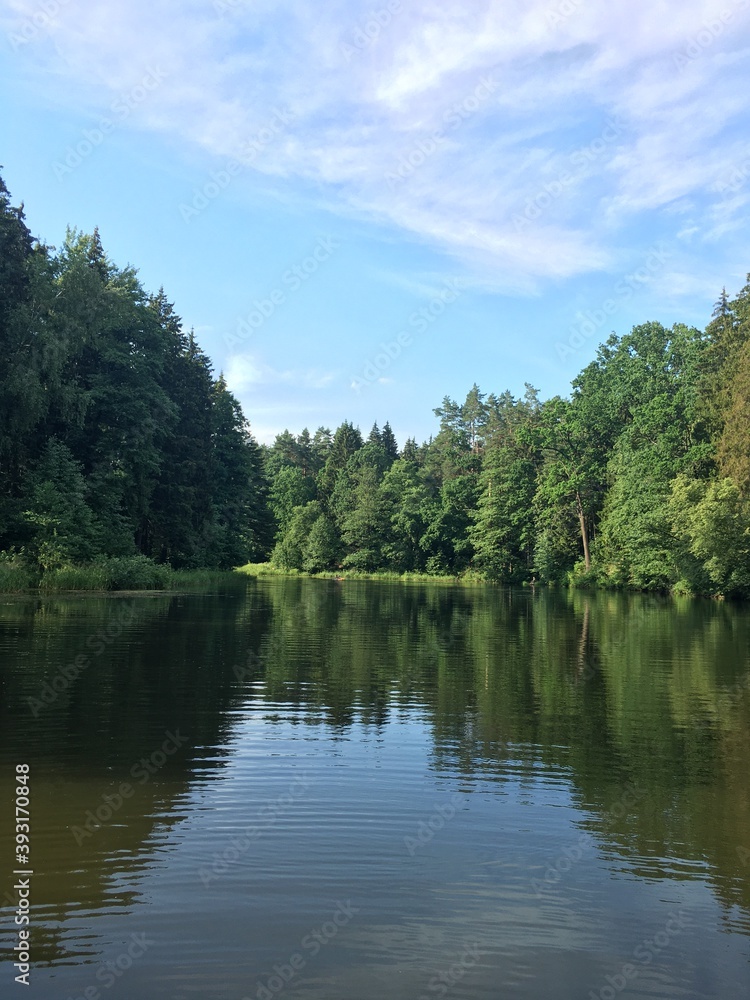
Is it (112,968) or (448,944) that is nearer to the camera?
(112,968)

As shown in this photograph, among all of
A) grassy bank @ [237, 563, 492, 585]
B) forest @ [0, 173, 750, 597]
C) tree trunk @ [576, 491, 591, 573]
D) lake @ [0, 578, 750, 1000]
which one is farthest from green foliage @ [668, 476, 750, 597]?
grassy bank @ [237, 563, 492, 585]

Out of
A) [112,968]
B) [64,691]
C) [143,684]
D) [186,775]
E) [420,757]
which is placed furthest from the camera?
[143,684]

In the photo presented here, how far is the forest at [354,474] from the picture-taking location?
133 feet

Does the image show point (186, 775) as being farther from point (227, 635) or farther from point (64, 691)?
point (227, 635)

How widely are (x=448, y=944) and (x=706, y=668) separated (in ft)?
55.8

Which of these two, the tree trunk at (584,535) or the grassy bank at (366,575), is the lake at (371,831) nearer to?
the tree trunk at (584,535)

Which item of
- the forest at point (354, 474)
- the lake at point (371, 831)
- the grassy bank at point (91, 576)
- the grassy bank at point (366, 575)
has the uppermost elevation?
the forest at point (354, 474)

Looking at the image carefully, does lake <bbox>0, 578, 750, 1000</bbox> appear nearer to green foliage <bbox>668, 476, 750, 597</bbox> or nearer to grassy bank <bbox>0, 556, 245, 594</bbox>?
grassy bank <bbox>0, 556, 245, 594</bbox>

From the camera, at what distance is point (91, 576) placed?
39344mm

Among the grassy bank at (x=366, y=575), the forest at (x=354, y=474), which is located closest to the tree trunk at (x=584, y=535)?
the forest at (x=354, y=474)

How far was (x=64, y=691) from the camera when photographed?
1420 cm

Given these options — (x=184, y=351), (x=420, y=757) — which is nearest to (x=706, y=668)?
(x=420, y=757)

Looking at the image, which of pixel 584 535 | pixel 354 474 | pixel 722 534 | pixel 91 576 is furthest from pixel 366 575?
pixel 91 576

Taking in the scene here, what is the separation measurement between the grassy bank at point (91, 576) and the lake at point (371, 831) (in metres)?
18.3
